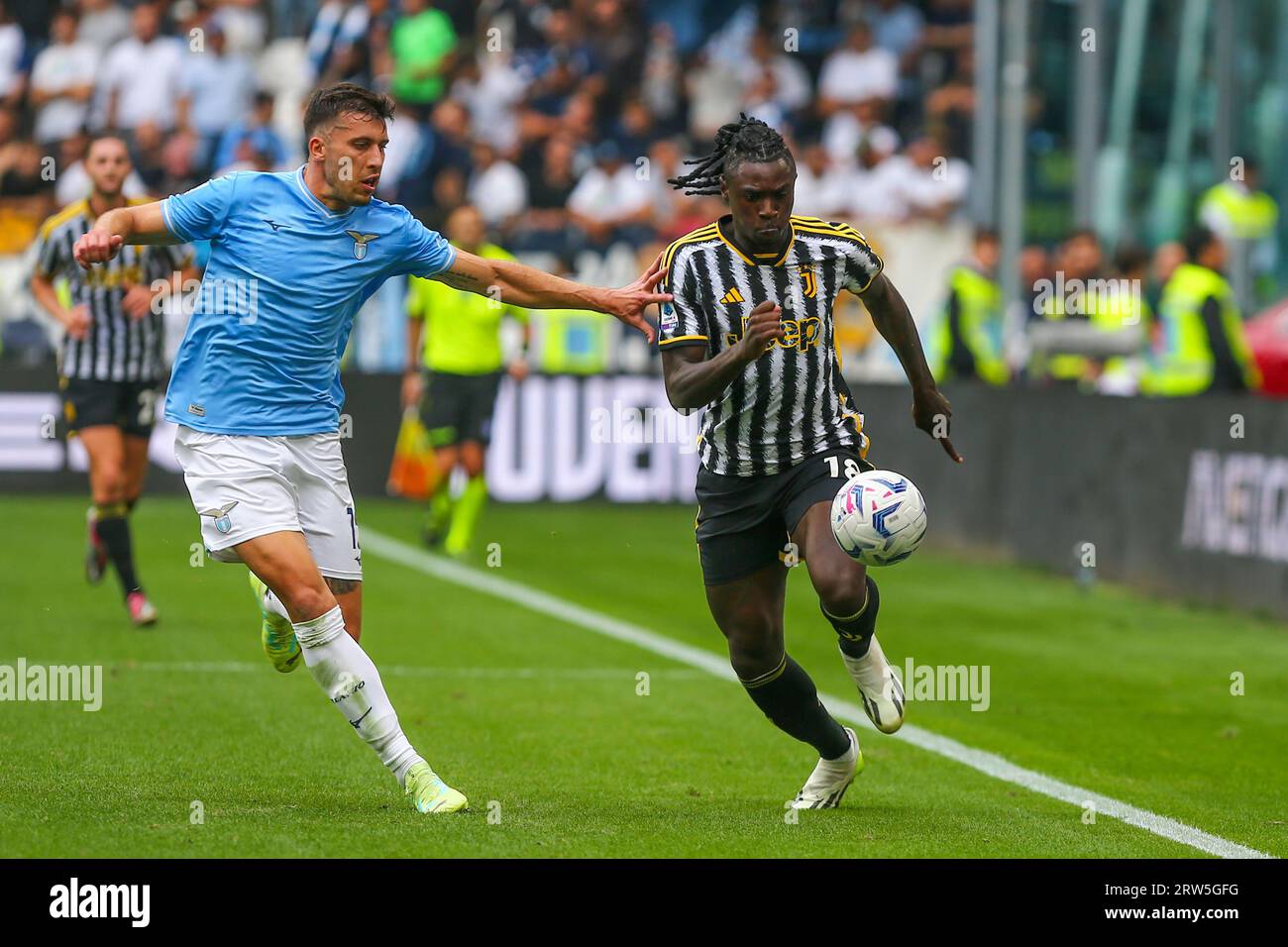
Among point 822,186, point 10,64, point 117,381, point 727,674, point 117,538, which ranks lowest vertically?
point 727,674

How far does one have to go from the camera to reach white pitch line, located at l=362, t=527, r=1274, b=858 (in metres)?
7.31

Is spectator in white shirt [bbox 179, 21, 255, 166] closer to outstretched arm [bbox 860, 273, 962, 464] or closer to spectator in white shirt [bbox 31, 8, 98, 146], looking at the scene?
spectator in white shirt [bbox 31, 8, 98, 146]

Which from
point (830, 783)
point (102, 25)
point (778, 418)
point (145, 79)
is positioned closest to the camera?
point (778, 418)

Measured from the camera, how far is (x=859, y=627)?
731 cm

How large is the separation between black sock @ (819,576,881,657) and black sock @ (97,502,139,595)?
6308 mm

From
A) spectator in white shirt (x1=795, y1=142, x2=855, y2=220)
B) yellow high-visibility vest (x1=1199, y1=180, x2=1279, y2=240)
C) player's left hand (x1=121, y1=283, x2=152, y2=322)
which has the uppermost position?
spectator in white shirt (x1=795, y1=142, x2=855, y2=220)

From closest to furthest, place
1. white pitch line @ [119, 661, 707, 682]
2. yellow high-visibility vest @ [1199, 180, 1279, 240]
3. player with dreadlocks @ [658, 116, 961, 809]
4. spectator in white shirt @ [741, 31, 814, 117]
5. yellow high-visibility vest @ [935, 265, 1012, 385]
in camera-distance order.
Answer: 1. player with dreadlocks @ [658, 116, 961, 809]
2. white pitch line @ [119, 661, 707, 682]
3. yellow high-visibility vest @ [935, 265, 1012, 385]
4. yellow high-visibility vest @ [1199, 180, 1279, 240]
5. spectator in white shirt @ [741, 31, 814, 117]

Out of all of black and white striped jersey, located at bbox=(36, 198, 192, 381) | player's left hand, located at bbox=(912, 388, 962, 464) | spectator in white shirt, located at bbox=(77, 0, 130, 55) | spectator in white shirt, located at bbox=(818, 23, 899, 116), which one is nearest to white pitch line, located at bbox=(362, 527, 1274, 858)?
player's left hand, located at bbox=(912, 388, 962, 464)

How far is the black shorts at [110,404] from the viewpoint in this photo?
12398mm

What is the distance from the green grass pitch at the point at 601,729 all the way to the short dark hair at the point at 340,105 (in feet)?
7.46

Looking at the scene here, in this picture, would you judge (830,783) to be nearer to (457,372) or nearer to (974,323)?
(457,372)

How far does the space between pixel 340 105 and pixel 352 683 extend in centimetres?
189

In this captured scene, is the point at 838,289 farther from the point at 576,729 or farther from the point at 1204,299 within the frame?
the point at 1204,299

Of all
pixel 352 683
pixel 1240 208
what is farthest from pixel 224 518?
pixel 1240 208
